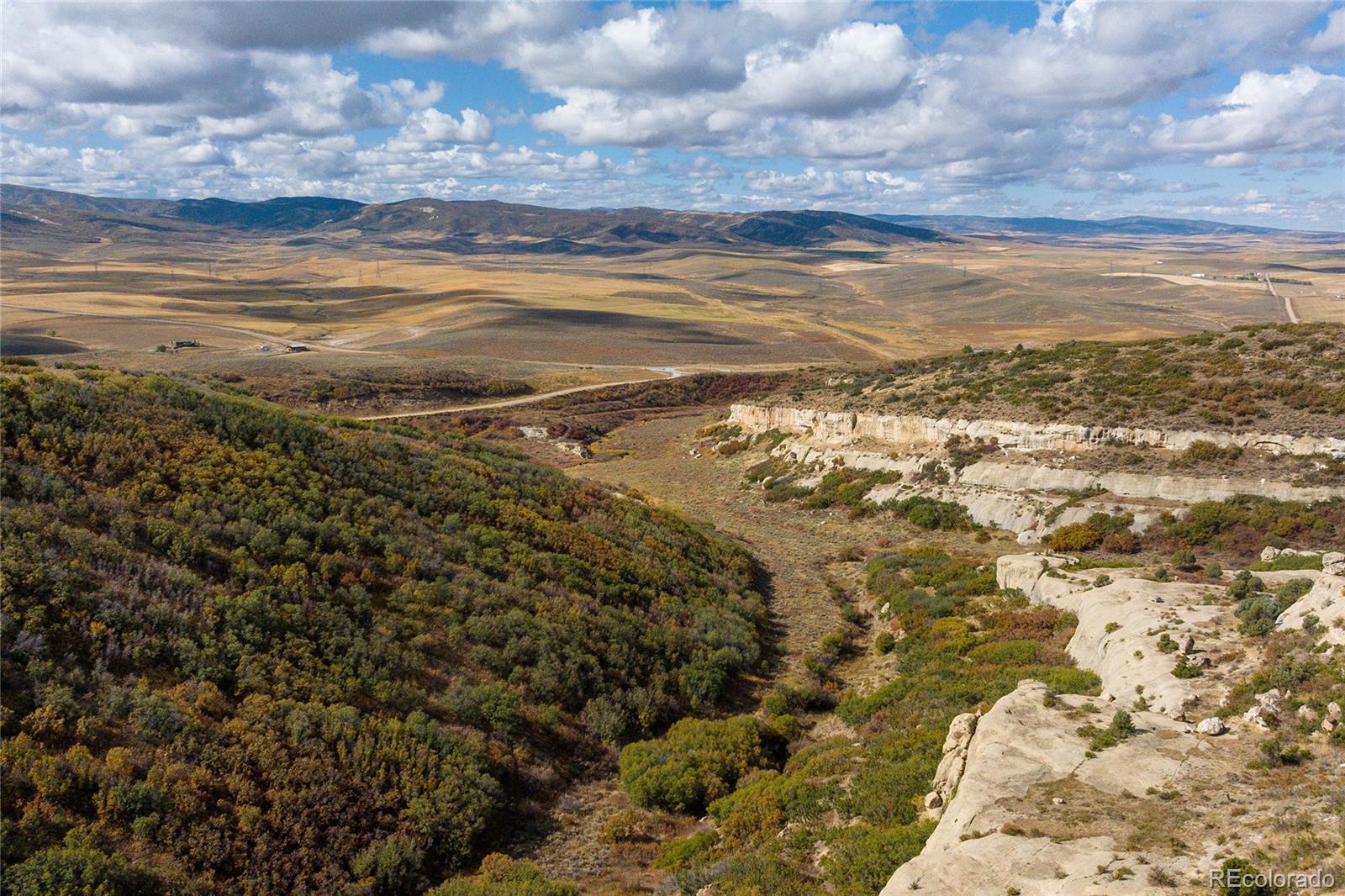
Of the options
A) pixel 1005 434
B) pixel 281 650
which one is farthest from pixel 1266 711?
pixel 1005 434

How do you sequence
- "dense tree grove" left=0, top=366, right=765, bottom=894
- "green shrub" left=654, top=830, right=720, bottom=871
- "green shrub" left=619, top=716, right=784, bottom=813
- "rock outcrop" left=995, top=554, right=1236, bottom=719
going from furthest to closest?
"green shrub" left=619, top=716, right=784, bottom=813, "rock outcrop" left=995, top=554, right=1236, bottom=719, "green shrub" left=654, top=830, right=720, bottom=871, "dense tree grove" left=0, top=366, right=765, bottom=894

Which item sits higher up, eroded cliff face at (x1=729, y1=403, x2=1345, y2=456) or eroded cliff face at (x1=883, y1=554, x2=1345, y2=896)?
eroded cliff face at (x1=729, y1=403, x2=1345, y2=456)

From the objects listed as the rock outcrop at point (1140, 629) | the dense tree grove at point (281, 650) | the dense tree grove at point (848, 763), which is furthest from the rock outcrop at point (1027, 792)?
the dense tree grove at point (281, 650)

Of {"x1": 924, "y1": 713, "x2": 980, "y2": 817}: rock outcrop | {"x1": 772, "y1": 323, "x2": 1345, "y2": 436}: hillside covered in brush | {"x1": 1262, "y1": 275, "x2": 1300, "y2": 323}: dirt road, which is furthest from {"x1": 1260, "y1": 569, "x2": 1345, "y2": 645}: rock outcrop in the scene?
{"x1": 1262, "y1": 275, "x2": 1300, "y2": 323}: dirt road

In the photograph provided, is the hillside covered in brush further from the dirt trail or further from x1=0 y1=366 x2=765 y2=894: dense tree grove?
x1=0 y1=366 x2=765 y2=894: dense tree grove

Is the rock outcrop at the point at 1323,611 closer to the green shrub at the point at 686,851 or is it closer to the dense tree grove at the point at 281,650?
the green shrub at the point at 686,851

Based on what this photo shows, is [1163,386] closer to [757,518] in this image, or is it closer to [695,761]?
[757,518]
